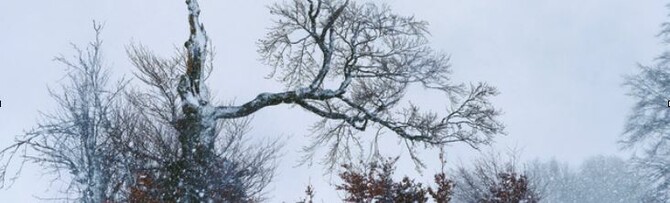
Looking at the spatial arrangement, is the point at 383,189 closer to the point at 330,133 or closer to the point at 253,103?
the point at 330,133

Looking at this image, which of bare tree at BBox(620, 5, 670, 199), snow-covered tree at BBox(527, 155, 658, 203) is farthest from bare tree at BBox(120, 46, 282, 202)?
snow-covered tree at BBox(527, 155, 658, 203)

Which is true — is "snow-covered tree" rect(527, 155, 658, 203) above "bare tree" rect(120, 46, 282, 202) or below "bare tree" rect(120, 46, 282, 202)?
above

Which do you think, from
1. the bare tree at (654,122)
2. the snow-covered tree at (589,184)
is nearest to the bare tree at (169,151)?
the bare tree at (654,122)

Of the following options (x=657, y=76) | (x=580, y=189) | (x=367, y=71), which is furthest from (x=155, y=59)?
(x=580, y=189)

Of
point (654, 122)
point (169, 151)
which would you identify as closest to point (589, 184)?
point (654, 122)

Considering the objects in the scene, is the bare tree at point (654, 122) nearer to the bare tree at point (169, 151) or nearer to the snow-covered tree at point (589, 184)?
the bare tree at point (169, 151)

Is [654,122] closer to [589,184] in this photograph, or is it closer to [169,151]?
[169,151]

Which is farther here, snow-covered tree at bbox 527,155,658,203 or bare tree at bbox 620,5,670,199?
snow-covered tree at bbox 527,155,658,203

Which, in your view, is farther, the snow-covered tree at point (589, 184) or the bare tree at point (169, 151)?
the snow-covered tree at point (589, 184)

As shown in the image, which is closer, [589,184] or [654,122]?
[654,122]

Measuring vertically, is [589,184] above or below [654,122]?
above

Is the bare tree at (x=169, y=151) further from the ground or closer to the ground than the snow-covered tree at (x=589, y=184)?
closer to the ground

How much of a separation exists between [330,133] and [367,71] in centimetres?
180

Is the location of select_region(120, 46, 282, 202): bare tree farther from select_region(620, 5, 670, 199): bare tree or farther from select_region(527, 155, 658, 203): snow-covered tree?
select_region(527, 155, 658, 203): snow-covered tree
